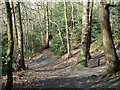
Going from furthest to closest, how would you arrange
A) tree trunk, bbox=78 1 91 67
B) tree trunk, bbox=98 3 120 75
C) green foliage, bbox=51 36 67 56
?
green foliage, bbox=51 36 67 56, tree trunk, bbox=78 1 91 67, tree trunk, bbox=98 3 120 75

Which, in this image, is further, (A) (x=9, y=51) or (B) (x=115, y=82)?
(B) (x=115, y=82)

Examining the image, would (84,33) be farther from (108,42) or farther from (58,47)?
(58,47)

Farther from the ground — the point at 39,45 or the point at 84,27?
the point at 84,27

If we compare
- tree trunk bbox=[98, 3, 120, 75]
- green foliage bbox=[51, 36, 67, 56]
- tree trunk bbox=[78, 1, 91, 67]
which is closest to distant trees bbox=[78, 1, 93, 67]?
tree trunk bbox=[78, 1, 91, 67]

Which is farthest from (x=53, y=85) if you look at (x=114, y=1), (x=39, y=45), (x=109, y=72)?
(x=39, y=45)

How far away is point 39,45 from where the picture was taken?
3039cm

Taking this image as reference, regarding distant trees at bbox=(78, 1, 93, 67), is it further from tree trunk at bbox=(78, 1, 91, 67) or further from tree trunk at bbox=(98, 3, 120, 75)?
tree trunk at bbox=(98, 3, 120, 75)

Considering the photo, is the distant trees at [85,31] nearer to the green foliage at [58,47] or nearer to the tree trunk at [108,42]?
the tree trunk at [108,42]

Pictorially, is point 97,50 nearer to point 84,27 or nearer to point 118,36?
point 118,36

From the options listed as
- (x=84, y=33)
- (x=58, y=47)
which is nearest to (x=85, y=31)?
(x=84, y=33)

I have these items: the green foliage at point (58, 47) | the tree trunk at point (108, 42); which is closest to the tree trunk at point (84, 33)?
the tree trunk at point (108, 42)

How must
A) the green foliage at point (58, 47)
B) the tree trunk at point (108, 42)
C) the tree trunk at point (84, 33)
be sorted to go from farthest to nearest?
the green foliage at point (58, 47) → the tree trunk at point (84, 33) → the tree trunk at point (108, 42)

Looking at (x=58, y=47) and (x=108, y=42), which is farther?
(x=58, y=47)

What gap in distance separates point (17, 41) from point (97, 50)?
10.2 meters
